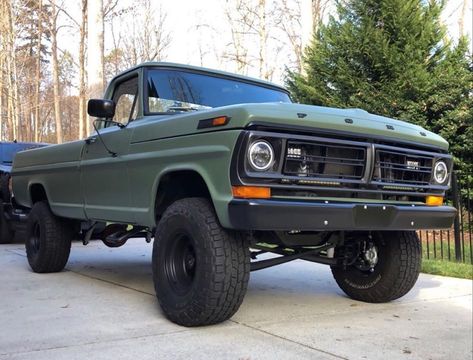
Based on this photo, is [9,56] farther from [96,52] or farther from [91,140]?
[91,140]

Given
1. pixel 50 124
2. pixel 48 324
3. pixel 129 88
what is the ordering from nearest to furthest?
pixel 48 324 → pixel 129 88 → pixel 50 124

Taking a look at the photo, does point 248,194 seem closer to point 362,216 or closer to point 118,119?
point 362,216

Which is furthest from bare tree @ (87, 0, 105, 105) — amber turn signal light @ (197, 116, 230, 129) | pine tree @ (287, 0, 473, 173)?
amber turn signal light @ (197, 116, 230, 129)

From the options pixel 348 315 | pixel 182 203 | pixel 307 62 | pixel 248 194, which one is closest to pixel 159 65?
pixel 182 203

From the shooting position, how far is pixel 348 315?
15.0 ft

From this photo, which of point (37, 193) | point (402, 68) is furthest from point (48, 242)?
point (402, 68)

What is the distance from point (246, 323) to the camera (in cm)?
418

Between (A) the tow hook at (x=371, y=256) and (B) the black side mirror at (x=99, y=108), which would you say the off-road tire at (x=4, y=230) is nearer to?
(B) the black side mirror at (x=99, y=108)

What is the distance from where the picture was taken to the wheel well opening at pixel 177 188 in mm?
4223

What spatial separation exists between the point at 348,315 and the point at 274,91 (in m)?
2.47

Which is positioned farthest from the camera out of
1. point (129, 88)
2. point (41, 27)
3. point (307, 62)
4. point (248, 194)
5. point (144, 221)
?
point (41, 27)

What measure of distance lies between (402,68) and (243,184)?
28.7 ft

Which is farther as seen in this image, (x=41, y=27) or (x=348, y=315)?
(x=41, y=27)

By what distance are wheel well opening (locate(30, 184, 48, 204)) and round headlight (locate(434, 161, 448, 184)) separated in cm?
466
